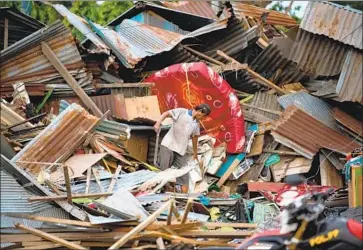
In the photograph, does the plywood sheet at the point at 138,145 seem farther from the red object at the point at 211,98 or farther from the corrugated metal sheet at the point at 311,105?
the corrugated metal sheet at the point at 311,105

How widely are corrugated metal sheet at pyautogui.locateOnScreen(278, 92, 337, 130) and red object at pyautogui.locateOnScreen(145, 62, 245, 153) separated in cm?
107

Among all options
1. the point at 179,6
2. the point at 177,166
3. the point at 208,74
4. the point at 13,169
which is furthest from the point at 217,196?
the point at 179,6

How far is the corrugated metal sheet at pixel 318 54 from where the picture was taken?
39.5ft

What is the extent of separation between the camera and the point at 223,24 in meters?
13.0

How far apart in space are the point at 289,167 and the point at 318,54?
231 cm

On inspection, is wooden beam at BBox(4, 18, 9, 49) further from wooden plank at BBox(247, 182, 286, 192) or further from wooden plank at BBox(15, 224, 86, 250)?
wooden plank at BBox(15, 224, 86, 250)

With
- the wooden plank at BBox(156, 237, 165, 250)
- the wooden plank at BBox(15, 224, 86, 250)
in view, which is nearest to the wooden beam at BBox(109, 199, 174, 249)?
the wooden plank at BBox(156, 237, 165, 250)

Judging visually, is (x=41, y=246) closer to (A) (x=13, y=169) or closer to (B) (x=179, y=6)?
(A) (x=13, y=169)

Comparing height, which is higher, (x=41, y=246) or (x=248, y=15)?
(x=248, y=15)

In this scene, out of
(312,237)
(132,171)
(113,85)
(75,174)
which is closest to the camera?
(312,237)

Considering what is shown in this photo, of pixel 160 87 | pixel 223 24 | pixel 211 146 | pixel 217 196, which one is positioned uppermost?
pixel 223 24

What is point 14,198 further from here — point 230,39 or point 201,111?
point 230,39

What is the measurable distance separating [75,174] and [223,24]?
510 cm

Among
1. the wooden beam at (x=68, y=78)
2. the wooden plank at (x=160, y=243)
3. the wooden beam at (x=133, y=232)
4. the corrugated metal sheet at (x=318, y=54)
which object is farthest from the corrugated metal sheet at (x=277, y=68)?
the wooden plank at (x=160, y=243)
